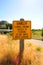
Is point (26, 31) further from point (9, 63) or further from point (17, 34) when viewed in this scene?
point (9, 63)

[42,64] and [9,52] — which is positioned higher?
[9,52]

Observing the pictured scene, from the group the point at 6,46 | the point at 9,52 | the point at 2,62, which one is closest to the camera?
the point at 2,62

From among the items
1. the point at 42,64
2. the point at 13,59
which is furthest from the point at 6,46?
the point at 42,64

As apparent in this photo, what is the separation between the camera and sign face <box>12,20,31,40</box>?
372 inches

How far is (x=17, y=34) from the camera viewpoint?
9.45 metres

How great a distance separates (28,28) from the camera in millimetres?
9508

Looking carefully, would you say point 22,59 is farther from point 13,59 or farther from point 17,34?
point 17,34

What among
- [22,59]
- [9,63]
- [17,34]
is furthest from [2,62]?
[17,34]

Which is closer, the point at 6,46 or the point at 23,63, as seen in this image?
the point at 23,63

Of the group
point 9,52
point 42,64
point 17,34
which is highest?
point 17,34

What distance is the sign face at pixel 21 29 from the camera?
9438mm

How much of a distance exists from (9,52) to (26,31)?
1.25 metres

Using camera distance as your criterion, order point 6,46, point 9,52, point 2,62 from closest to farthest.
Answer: point 2,62
point 9,52
point 6,46

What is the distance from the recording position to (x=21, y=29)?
9445mm
